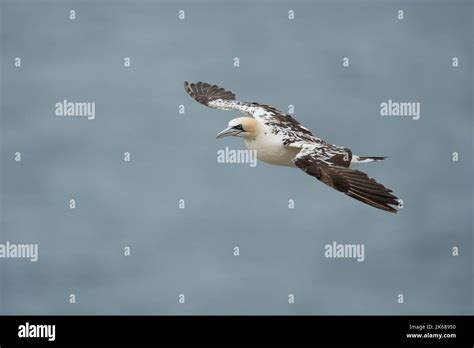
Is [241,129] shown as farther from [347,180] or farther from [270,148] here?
[347,180]

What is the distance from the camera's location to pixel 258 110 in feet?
152

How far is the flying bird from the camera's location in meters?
→ 36.2

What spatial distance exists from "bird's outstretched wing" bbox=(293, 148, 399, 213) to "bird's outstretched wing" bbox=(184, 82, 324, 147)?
2.02 meters

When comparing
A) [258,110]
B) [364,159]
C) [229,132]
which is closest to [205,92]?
[258,110]

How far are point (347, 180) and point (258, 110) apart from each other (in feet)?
32.7

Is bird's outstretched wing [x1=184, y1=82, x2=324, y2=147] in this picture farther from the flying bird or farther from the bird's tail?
the bird's tail

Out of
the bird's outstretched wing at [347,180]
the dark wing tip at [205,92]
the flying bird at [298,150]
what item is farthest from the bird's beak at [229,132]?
the dark wing tip at [205,92]

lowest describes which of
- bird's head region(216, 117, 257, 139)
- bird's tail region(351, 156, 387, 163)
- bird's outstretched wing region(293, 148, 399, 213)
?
bird's outstretched wing region(293, 148, 399, 213)

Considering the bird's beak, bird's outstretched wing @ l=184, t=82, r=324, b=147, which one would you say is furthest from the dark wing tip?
the bird's beak

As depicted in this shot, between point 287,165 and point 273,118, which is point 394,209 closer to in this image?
point 287,165

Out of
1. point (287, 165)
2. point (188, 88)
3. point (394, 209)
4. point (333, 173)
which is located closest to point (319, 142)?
point (287, 165)

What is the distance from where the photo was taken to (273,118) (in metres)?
44.8
